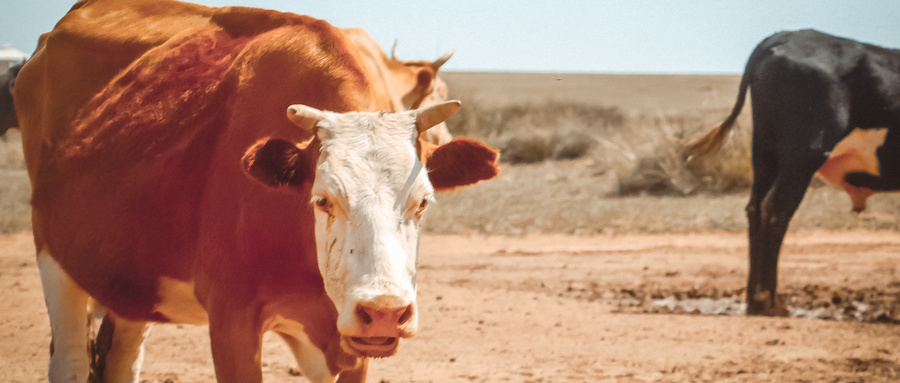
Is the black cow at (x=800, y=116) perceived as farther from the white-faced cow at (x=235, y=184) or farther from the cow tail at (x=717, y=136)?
the white-faced cow at (x=235, y=184)

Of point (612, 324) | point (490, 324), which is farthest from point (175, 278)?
point (612, 324)

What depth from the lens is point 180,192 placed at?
3189 millimetres

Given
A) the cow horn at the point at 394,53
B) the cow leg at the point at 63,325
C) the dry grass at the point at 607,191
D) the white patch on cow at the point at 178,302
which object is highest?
the white patch on cow at the point at 178,302

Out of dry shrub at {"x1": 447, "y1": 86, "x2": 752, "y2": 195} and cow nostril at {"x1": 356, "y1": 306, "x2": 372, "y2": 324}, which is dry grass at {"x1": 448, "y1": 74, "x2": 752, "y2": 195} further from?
cow nostril at {"x1": 356, "y1": 306, "x2": 372, "y2": 324}

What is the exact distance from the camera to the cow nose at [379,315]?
250 centimetres

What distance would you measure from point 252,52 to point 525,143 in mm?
16203

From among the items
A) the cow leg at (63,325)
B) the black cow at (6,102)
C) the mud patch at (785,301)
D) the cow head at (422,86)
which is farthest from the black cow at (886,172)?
the black cow at (6,102)

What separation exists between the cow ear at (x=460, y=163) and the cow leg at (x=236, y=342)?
827mm

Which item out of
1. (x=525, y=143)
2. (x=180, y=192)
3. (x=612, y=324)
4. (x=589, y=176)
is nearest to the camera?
(x=180, y=192)

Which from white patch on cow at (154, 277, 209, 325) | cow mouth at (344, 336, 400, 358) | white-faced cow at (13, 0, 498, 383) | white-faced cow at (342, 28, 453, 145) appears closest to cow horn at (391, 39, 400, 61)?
white-faced cow at (342, 28, 453, 145)

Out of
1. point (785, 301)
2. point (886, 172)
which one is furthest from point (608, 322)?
point (886, 172)

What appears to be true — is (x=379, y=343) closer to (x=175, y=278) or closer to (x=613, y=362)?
(x=175, y=278)

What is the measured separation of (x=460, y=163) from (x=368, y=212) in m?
0.55

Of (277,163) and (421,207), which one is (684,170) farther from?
(277,163)
